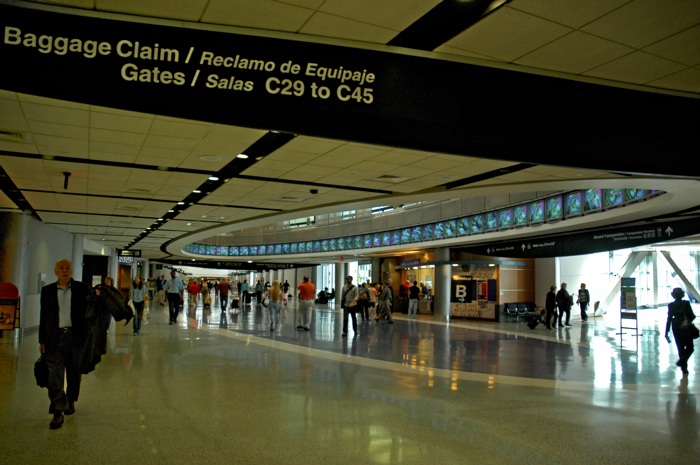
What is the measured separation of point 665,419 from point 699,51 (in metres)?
4.21

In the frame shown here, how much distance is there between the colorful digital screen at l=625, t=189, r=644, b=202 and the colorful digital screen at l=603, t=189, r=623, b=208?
0.28 meters

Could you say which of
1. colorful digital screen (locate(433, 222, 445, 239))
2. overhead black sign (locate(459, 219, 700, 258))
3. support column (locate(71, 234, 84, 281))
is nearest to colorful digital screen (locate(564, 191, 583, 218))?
overhead black sign (locate(459, 219, 700, 258))

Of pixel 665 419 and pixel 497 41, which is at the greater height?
pixel 497 41

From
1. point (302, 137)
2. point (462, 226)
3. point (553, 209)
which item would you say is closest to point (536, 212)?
point (553, 209)

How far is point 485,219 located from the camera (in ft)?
73.9

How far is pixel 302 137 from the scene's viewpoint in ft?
24.3

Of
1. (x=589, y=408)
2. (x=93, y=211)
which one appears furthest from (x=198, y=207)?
(x=589, y=408)

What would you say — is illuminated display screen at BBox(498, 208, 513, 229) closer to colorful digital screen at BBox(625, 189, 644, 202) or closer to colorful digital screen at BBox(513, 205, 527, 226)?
colorful digital screen at BBox(513, 205, 527, 226)

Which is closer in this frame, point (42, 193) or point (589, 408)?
point (589, 408)

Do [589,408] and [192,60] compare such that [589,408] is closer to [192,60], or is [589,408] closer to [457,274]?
[192,60]

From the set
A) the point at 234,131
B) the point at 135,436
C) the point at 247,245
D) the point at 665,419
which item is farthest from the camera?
the point at 247,245

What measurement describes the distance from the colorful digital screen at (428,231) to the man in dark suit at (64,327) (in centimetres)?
2123

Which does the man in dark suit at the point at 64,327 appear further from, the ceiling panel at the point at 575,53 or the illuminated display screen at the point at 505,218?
the illuminated display screen at the point at 505,218

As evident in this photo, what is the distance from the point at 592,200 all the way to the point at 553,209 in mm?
1975
